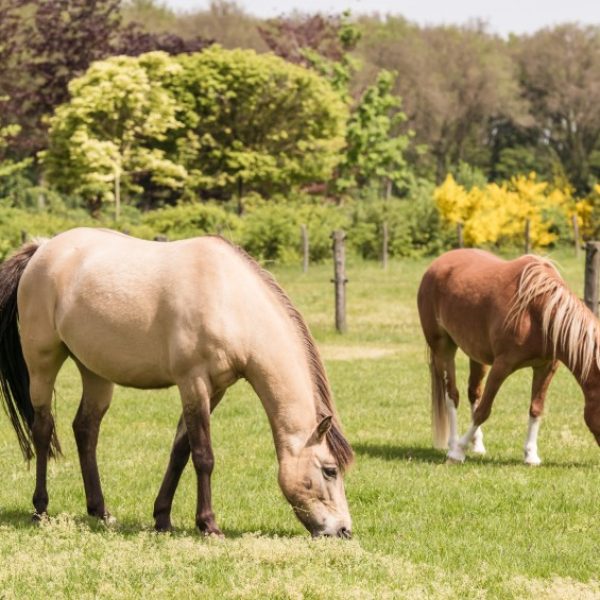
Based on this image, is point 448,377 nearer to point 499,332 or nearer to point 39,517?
point 499,332

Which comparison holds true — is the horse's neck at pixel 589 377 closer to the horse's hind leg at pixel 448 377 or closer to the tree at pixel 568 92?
the horse's hind leg at pixel 448 377

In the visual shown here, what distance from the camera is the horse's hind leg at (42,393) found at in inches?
313

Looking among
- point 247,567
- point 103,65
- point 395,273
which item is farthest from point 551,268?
point 103,65

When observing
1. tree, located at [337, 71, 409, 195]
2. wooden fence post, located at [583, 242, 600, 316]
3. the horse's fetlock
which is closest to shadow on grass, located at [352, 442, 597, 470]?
the horse's fetlock

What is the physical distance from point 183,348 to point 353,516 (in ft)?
6.10

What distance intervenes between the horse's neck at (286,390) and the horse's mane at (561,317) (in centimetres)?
322

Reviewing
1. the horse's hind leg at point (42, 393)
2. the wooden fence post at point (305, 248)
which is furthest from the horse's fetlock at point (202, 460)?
the wooden fence post at point (305, 248)

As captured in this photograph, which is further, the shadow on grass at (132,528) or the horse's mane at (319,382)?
the shadow on grass at (132,528)

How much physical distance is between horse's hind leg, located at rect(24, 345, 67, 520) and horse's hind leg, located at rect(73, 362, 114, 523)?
0.18 meters

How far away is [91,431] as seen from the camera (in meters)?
8.02

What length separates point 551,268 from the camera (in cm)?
1009

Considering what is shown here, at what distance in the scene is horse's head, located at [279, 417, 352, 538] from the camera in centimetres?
688

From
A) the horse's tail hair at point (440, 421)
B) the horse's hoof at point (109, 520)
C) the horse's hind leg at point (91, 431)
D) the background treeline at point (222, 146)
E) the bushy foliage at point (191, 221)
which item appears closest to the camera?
the horse's hoof at point (109, 520)

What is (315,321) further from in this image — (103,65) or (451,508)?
(103,65)
